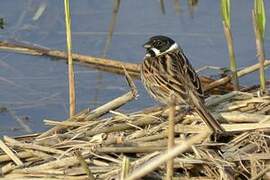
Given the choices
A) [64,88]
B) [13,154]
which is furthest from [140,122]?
[64,88]

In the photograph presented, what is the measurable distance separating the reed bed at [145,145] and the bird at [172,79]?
134 millimetres

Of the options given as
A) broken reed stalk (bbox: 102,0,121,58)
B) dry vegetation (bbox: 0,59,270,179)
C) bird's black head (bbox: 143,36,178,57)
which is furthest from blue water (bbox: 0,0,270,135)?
dry vegetation (bbox: 0,59,270,179)

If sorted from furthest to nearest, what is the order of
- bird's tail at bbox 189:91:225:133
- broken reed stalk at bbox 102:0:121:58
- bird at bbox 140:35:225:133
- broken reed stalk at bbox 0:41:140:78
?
broken reed stalk at bbox 102:0:121:58 → broken reed stalk at bbox 0:41:140:78 → bird at bbox 140:35:225:133 → bird's tail at bbox 189:91:225:133

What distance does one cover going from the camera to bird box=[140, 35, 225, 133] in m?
5.48

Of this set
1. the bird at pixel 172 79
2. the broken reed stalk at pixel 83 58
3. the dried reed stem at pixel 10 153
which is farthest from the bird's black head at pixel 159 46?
the dried reed stem at pixel 10 153

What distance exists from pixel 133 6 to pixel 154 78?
2.71m

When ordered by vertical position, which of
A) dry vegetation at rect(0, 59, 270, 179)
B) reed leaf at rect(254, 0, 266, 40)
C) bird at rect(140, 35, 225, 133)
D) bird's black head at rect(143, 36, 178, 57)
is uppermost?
reed leaf at rect(254, 0, 266, 40)

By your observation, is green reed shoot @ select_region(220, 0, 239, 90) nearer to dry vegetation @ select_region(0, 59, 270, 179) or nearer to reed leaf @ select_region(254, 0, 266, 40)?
reed leaf @ select_region(254, 0, 266, 40)

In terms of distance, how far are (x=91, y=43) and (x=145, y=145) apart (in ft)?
9.41

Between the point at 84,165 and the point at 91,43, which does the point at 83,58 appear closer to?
the point at 91,43

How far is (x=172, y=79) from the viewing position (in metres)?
5.77

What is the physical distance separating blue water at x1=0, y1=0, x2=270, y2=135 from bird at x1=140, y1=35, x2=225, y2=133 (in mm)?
909

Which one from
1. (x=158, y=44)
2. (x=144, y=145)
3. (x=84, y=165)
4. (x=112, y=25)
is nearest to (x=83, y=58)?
(x=112, y=25)

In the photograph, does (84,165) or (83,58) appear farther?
(83,58)
